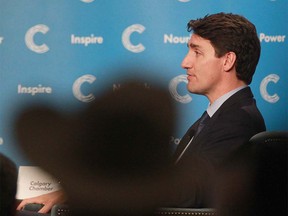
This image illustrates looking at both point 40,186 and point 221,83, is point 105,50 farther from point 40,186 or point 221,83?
point 40,186

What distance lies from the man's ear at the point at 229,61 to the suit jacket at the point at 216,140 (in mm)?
122

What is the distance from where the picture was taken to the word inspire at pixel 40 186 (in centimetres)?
279

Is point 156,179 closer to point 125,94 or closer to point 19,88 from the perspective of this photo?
point 125,94

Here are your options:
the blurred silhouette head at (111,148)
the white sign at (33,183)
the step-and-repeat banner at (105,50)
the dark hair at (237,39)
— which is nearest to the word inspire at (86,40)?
the step-and-repeat banner at (105,50)

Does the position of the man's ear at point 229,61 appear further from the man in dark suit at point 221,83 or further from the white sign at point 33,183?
the white sign at point 33,183

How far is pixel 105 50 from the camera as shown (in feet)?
9.66

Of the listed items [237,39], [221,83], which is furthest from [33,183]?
[237,39]

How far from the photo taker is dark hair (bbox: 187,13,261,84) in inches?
112

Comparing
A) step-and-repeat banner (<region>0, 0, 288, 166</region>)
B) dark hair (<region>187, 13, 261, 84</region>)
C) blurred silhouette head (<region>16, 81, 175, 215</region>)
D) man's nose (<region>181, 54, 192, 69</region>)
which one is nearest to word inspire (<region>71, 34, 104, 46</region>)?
step-and-repeat banner (<region>0, 0, 288, 166</region>)

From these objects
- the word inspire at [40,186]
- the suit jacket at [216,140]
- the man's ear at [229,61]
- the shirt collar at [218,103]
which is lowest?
the word inspire at [40,186]

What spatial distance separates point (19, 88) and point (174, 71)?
711mm

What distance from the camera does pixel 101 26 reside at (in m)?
2.96

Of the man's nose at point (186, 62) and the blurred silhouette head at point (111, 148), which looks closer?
the blurred silhouette head at point (111, 148)

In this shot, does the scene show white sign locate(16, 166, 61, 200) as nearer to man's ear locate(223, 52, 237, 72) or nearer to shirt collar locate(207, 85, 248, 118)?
shirt collar locate(207, 85, 248, 118)
